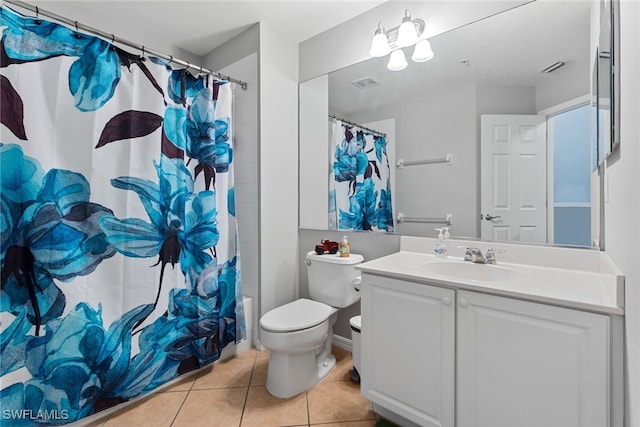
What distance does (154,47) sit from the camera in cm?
248

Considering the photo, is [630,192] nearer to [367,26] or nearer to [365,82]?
[365,82]

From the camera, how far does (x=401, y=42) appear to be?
185 centimetres

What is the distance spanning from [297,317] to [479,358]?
1.00 metres

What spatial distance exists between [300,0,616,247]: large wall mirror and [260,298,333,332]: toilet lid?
718 millimetres

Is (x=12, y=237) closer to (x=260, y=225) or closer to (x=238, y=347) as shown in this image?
(x=260, y=225)

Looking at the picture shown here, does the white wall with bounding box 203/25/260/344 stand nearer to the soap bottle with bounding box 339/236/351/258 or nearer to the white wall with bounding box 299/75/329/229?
the white wall with bounding box 299/75/329/229

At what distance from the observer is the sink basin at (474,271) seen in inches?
56.1

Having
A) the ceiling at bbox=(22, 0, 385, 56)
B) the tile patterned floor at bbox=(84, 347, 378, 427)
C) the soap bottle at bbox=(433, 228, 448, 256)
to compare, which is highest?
the ceiling at bbox=(22, 0, 385, 56)

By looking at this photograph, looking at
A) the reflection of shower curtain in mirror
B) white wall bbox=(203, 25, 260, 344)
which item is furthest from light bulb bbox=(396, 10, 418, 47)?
white wall bbox=(203, 25, 260, 344)

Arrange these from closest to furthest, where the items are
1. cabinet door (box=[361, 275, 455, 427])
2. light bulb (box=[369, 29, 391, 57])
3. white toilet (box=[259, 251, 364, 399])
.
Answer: cabinet door (box=[361, 275, 455, 427]) → white toilet (box=[259, 251, 364, 399]) → light bulb (box=[369, 29, 391, 57])

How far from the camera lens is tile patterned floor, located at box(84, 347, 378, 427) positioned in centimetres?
152

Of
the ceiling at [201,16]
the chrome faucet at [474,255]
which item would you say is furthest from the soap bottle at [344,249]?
the ceiling at [201,16]

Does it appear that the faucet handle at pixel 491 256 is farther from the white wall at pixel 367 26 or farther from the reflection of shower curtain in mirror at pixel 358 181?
the white wall at pixel 367 26

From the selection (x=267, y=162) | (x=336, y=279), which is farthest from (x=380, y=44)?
(x=336, y=279)
